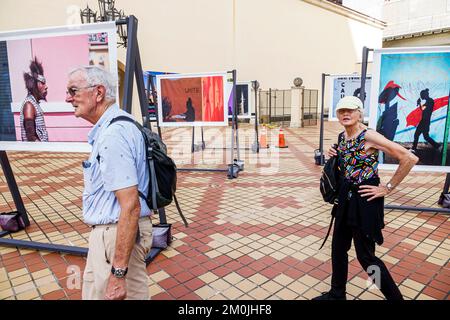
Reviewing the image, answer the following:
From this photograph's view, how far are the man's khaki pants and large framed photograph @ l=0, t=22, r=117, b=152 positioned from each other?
160cm

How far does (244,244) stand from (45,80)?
2.80 m

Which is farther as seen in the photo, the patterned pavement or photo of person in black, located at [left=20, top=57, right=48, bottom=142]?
photo of person in black, located at [left=20, top=57, right=48, bottom=142]

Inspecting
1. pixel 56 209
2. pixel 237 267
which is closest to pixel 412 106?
pixel 237 267

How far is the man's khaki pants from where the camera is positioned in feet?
5.58

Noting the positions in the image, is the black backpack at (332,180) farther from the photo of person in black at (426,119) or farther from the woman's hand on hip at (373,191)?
the photo of person in black at (426,119)

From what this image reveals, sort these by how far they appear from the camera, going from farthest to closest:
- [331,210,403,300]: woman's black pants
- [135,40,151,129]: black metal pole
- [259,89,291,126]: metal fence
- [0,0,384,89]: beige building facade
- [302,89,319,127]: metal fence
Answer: [259,89,291,126]: metal fence, [302,89,319,127]: metal fence, [0,0,384,89]: beige building facade, [135,40,151,129]: black metal pole, [331,210,403,300]: woman's black pants

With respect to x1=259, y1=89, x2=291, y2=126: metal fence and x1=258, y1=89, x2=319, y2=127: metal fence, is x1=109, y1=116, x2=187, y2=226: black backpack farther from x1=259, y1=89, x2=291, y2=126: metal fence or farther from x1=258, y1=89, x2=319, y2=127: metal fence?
x1=259, y1=89, x2=291, y2=126: metal fence

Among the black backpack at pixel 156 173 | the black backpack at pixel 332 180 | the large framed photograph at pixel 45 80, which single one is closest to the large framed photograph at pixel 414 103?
the black backpack at pixel 332 180

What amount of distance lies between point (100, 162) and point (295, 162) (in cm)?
735

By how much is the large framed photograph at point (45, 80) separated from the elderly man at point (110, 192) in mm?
1370

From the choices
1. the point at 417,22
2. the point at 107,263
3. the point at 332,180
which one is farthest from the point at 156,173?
the point at 417,22

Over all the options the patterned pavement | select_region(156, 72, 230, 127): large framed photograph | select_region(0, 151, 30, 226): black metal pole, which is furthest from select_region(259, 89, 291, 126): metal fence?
select_region(0, 151, 30, 226): black metal pole

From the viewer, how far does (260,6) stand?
21.2m
